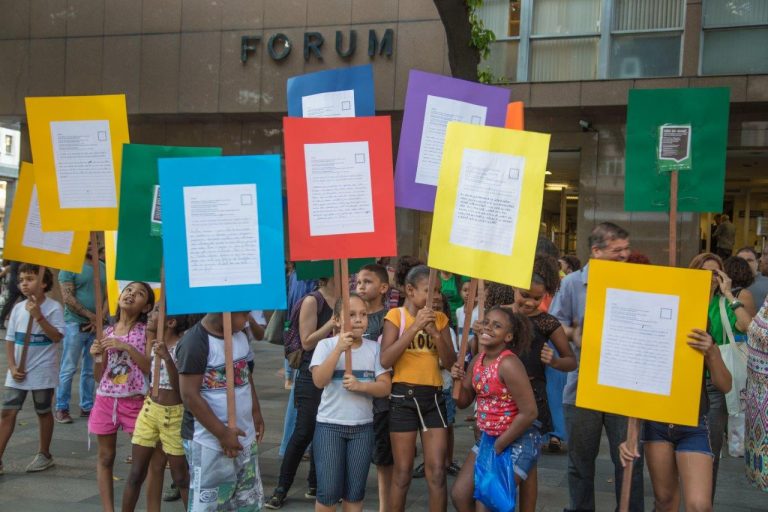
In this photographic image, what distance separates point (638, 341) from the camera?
4.41m

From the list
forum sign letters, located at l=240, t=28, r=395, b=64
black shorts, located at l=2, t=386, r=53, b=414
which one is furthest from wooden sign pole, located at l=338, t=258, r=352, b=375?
forum sign letters, located at l=240, t=28, r=395, b=64

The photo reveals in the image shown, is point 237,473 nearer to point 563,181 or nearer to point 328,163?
point 328,163

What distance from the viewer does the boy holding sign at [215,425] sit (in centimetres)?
446

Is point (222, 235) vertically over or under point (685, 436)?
over

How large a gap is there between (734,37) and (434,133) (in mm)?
11430

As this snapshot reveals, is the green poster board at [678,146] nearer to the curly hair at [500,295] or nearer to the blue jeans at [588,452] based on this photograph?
the curly hair at [500,295]

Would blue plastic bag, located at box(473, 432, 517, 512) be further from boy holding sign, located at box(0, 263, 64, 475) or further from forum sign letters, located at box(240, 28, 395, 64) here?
forum sign letters, located at box(240, 28, 395, 64)

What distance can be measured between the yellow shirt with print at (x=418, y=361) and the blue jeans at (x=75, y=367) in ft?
17.6

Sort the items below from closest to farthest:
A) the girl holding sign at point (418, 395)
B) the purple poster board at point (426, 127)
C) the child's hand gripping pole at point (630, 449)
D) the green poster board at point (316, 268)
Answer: the child's hand gripping pole at point (630, 449) → the girl holding sign at point (418, 395) → the purple poster board at point (426, 127) → the green poster board at point (316, 268)

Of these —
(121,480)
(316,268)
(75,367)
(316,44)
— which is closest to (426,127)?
(316,268)

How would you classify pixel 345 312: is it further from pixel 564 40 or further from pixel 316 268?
pixel 564 40

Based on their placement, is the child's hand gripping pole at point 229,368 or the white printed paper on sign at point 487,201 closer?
the child's hand gripping pole at point 229,368

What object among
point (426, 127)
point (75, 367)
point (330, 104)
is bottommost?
point (75, 367)

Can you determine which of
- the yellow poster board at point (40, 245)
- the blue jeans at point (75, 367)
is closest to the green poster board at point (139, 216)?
the yellow poster board at point (40, 245)
